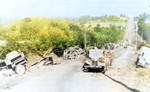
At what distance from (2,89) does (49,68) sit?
27.2 inches

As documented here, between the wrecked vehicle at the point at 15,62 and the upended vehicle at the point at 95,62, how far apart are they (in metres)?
0.87

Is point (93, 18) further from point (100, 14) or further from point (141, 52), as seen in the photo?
point (141, 52)

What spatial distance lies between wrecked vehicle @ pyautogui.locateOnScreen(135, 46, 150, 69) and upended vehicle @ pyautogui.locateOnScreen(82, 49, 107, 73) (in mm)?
469

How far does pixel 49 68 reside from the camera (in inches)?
131

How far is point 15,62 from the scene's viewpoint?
10.7ft

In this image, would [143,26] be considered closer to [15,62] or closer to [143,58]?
[143,58]

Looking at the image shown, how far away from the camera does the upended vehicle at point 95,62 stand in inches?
128

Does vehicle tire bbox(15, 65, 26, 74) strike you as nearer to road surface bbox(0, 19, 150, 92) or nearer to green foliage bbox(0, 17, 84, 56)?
road surface bbox(0, 19, 150, 92)

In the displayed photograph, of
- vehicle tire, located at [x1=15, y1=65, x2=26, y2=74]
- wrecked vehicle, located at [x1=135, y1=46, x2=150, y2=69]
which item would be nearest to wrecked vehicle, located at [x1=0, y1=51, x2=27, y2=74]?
vehicle tire, located at [x1=15, y1=65, x2=26, y2=74]

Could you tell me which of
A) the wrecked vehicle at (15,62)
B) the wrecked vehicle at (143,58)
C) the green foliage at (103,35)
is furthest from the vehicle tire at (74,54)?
the wrecked vehicle at (143,58)

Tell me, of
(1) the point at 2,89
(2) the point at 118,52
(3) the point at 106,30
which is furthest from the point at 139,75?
→ (1) the point at 2,89

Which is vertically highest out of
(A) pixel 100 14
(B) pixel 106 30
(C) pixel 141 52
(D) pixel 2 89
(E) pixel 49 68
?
(A) pixel 100 14

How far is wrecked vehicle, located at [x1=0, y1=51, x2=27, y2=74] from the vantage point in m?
3.27

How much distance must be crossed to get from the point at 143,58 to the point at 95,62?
26.3 inches
